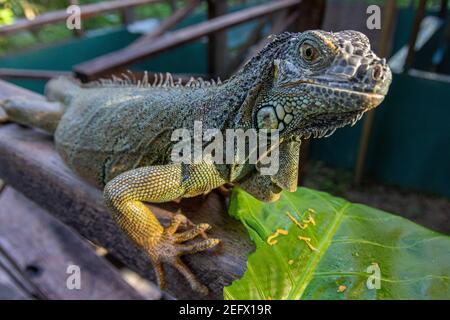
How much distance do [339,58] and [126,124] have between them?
3.59 ft

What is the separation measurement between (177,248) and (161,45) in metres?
1.64

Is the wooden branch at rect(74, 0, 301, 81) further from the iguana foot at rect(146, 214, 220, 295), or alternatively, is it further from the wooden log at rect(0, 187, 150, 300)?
the iguana foot at rect(146, 214, 220, 295)

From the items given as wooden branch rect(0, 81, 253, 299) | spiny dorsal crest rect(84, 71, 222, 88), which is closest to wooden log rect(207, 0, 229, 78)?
spiny dorsal crest rect(84, 71, 222, 88)

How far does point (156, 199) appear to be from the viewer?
5.25 feet

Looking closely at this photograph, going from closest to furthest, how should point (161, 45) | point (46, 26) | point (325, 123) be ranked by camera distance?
1. point (325, 123)
2. point (161, 45)
3. point (46, 26)

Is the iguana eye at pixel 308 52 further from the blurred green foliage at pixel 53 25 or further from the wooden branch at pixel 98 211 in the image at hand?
the blurred green foliage at pixel 53 25

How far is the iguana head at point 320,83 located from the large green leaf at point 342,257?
12.9 inches

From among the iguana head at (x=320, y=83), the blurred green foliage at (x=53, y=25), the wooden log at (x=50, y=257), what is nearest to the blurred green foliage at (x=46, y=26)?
the blurred green foliage at (x=53, y=25)

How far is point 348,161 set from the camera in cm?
568

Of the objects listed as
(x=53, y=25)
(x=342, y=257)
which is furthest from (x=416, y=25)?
(x=53, y=25)

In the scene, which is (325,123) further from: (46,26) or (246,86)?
(46,26)

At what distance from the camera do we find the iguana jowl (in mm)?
1157

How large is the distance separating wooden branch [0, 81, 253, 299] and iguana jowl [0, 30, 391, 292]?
2.2 inches

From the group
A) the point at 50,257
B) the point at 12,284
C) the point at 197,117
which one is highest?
the point at 197,117
